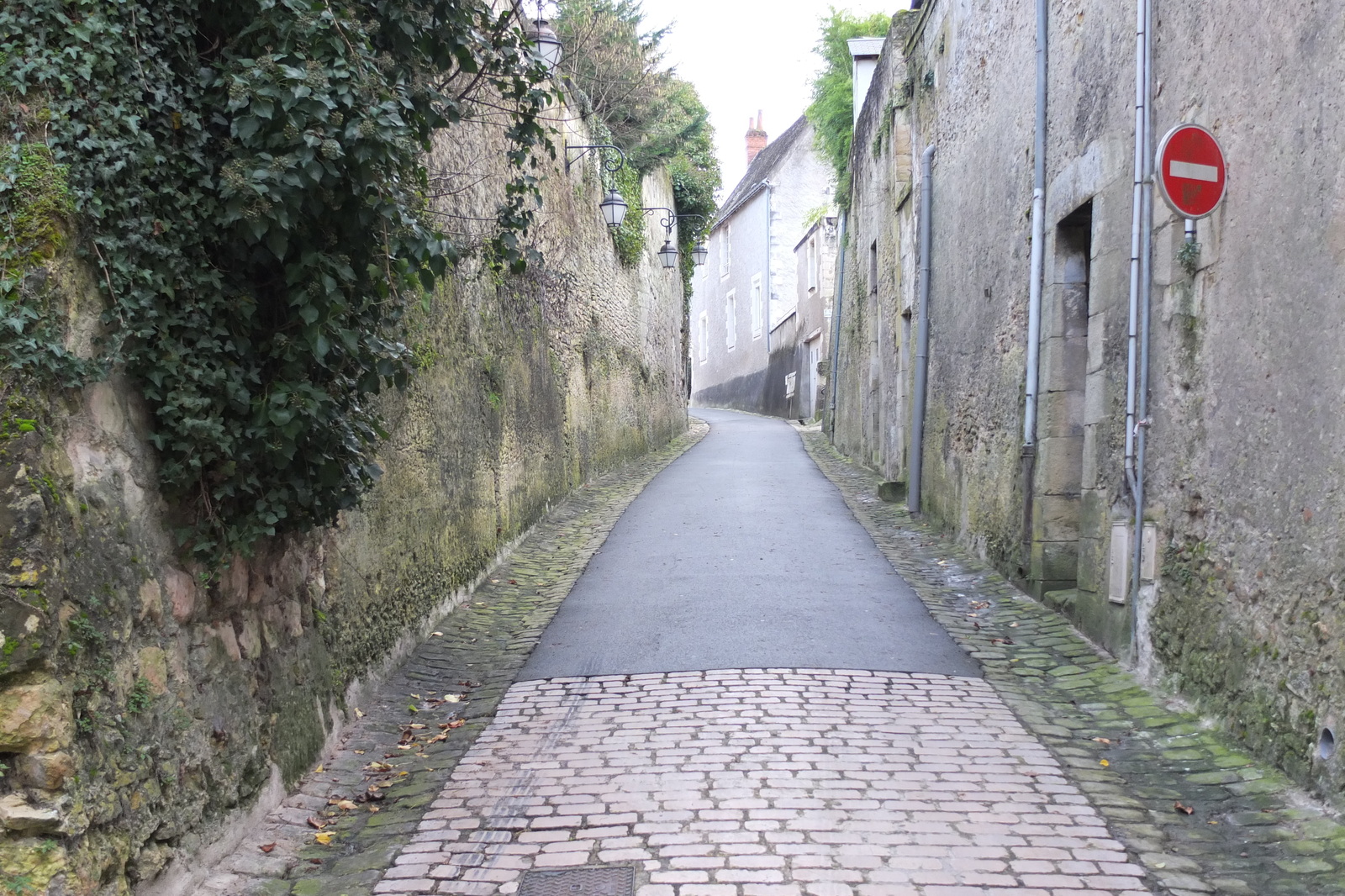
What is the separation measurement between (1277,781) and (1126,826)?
0.74 metres

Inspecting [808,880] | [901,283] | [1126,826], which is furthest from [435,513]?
[901,283]

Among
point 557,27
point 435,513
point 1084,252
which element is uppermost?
point 557,27

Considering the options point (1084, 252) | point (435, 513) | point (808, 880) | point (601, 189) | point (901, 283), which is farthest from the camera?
point (601, 189)

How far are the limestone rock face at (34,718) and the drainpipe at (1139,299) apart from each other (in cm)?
513

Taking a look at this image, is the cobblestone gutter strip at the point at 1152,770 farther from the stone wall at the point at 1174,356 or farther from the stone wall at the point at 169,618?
the stone wall at the point at 169,618

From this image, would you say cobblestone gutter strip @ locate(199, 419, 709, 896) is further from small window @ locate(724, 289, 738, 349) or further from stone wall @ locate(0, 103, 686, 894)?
small window @ locate(724, 289, 738, 349)

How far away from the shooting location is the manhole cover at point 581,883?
3363 millimetres

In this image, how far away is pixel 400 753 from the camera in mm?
4832

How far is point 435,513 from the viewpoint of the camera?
6.94m

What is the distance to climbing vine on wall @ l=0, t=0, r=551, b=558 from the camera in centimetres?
307

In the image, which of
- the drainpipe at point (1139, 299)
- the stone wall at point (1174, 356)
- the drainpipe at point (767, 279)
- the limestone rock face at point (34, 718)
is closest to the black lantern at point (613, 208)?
the stone wall at point (1174, 356)

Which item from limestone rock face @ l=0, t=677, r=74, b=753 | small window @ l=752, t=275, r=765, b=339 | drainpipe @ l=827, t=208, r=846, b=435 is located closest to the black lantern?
drainpipe @ l=827, t=208, r=846, b=435

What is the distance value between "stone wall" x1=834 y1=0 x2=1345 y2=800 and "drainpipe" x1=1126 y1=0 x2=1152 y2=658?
6cm

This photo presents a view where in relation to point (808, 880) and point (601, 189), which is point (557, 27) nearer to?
point (601, 189)
